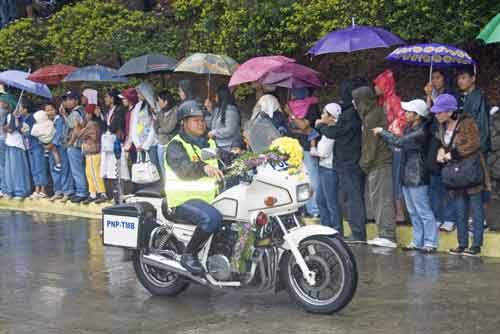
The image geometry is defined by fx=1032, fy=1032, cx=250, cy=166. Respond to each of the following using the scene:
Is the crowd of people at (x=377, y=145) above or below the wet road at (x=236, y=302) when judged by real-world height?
above

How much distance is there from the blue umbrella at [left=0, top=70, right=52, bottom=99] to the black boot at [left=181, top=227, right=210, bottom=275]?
30.9ft

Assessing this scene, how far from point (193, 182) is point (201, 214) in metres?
0.40

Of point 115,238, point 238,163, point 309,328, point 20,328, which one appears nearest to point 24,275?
point 115,238

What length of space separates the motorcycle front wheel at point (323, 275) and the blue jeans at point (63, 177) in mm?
8886

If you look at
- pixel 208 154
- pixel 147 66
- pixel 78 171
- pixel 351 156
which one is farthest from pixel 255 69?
pixel 208 154

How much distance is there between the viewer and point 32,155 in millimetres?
17422

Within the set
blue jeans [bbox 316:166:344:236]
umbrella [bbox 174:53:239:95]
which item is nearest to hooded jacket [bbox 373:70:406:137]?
blue jeans [bbox 316:166:344:236]

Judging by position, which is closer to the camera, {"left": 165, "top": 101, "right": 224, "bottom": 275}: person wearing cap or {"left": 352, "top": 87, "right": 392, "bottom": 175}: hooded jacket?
{"left": 165, "top": 101, "right": 224, "bottom": 275}: person wearing cap

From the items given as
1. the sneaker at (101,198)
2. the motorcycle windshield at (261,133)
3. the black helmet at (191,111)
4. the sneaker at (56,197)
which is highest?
the black helmet at (191,111)

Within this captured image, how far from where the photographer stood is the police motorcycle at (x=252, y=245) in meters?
8.29

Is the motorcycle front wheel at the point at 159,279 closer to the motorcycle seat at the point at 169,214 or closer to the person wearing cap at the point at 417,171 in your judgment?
the motorcycle seat at the point at 169,214

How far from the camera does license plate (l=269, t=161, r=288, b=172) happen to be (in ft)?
28.3

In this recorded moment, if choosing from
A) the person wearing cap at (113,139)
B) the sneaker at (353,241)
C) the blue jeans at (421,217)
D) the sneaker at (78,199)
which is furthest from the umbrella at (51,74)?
the blue jeans at (421,217)

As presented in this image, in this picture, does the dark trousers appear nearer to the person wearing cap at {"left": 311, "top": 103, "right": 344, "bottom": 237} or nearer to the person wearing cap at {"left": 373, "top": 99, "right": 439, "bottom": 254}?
the person wearing cap at {"left": 311, "top": 103, "right": 344, "bottom": 237}
